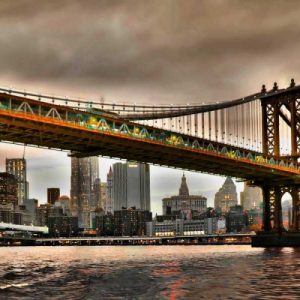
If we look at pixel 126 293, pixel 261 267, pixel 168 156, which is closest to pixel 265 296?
pixel 126 293

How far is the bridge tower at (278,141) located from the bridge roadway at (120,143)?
3350mm

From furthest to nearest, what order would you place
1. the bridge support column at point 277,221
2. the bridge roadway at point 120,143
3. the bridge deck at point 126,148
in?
the bridge support column at point 277,221 < the bridge deck at point 126,148 < the bridge roadway at point 120,143

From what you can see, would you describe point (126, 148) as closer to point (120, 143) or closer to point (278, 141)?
point (120, 143)

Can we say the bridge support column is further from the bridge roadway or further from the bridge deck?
the bridge roadway

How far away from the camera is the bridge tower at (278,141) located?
366 feet

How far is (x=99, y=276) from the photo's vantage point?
5409 centimetres

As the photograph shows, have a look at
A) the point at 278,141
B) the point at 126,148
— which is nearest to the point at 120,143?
the point at 126,148

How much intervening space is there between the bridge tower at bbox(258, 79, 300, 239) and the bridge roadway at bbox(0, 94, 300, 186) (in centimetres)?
335

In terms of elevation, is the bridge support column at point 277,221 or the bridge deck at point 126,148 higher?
the bridge deck at point 126,148

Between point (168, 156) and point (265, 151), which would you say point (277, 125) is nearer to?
point (265, 151)

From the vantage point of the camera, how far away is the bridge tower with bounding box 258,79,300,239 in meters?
112

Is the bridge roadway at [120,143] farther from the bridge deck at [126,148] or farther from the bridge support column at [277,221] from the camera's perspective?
the bridge support column at [277,221]

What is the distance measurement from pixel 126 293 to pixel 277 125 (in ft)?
254

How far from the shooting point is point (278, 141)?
111750mm
